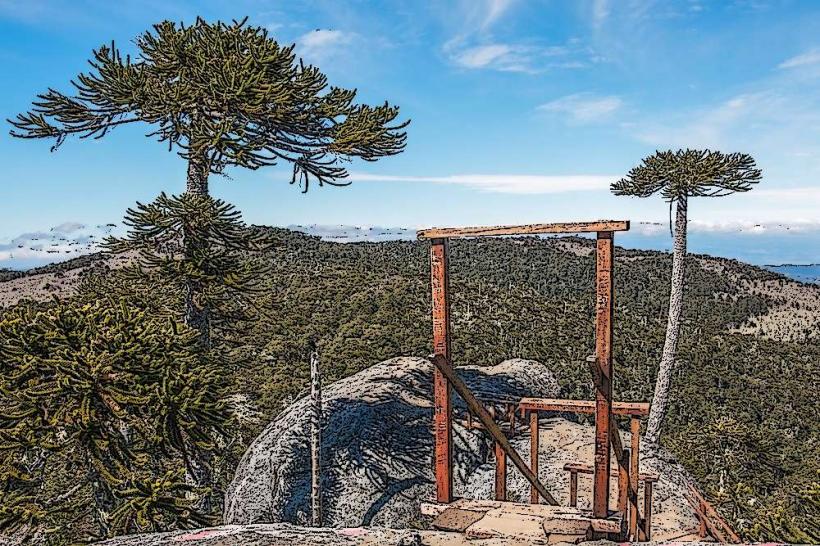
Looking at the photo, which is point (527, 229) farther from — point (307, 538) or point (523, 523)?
point (307, 538)

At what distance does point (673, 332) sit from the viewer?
19734mm

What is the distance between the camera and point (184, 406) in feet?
22.1

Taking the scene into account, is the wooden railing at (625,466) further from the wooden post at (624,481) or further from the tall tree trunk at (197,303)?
the tall tree trunk at (197,303)

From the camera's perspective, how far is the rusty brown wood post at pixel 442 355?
5.93 metres

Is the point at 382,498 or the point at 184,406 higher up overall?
the point at 184,406

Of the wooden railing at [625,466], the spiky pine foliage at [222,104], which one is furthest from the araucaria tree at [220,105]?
the wooden railing at [625,466]

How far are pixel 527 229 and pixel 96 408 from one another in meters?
4.82

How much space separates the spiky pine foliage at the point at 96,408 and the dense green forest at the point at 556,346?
3.62 metres

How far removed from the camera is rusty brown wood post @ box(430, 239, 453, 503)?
5926 mm

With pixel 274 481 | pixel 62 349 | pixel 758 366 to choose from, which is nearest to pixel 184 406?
pixel 62 349

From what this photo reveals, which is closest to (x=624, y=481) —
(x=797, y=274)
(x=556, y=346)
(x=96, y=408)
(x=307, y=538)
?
(x=307, y=538)

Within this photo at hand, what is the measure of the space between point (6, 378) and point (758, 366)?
Result: 123ft

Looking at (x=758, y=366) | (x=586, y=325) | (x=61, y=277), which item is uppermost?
(x=61, y=277)

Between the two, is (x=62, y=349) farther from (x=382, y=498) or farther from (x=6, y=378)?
(x=382, y=498)
